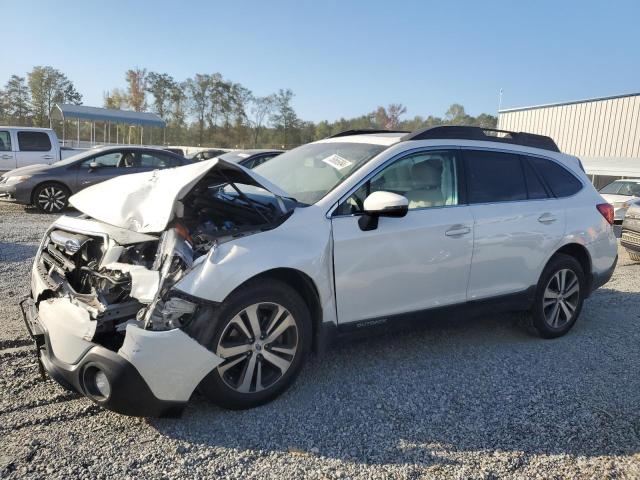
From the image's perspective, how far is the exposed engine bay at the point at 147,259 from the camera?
2.89 meters

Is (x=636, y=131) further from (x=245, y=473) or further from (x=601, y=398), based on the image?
(x=245, y=473)

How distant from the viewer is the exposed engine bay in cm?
289

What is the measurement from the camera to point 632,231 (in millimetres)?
8852

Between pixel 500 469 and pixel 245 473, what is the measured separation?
1370 mm

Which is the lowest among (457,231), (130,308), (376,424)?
(376,424)

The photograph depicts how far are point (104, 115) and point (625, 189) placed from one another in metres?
31.5

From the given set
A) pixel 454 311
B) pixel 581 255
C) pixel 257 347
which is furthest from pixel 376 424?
pixel 581 255

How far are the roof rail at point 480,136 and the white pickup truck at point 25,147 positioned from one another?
1303 cm

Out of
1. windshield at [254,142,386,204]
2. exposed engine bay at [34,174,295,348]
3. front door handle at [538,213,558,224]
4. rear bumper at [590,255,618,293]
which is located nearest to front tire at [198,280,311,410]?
exposed engine bay at [34,174,295,348]

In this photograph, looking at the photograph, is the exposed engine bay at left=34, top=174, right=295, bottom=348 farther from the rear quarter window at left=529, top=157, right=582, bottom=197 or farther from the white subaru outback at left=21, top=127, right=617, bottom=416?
the rear quarter window at left=529, top=157, right=582, bottom=197

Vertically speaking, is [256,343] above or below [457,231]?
below

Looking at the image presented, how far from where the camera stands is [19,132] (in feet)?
46.8

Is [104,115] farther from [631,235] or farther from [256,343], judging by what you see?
[256,343]

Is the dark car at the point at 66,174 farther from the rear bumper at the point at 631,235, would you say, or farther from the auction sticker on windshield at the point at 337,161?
the rear bumper at the point at 631,235
